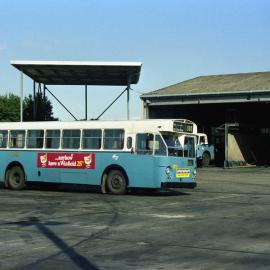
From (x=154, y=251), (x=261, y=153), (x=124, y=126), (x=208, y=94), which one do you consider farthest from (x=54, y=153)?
(x=261, y=153)

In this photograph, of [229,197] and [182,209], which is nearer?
[182,209]

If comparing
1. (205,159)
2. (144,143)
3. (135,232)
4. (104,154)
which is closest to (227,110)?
(205,159)

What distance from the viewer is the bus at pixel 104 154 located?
66.1 feet

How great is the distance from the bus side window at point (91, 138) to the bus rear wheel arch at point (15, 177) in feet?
10.4

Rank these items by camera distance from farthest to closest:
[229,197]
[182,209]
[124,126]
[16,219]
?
[124,126] → [229,197] → [182,209] → [16,219]

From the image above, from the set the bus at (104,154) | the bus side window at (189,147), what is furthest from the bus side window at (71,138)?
the bus side window at (189,147)

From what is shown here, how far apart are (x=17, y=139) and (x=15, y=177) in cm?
146

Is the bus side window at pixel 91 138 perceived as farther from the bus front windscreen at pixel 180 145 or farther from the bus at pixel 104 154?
the bus front windscreen at pixel 180 145

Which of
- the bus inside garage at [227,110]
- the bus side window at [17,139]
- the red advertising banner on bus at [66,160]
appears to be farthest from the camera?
the bus inside garage at [227,110]

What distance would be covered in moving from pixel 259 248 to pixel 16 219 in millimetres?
6137

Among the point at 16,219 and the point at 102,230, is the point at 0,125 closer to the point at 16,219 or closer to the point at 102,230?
the point at 16,219

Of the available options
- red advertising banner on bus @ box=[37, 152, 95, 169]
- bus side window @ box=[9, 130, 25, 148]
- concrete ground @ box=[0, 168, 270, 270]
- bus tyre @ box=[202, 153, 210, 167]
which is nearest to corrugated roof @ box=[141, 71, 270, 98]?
bus tyre @ box=[202, 153, 210, 167]

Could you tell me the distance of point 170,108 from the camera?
4844cm

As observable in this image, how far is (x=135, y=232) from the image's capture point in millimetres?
11758
